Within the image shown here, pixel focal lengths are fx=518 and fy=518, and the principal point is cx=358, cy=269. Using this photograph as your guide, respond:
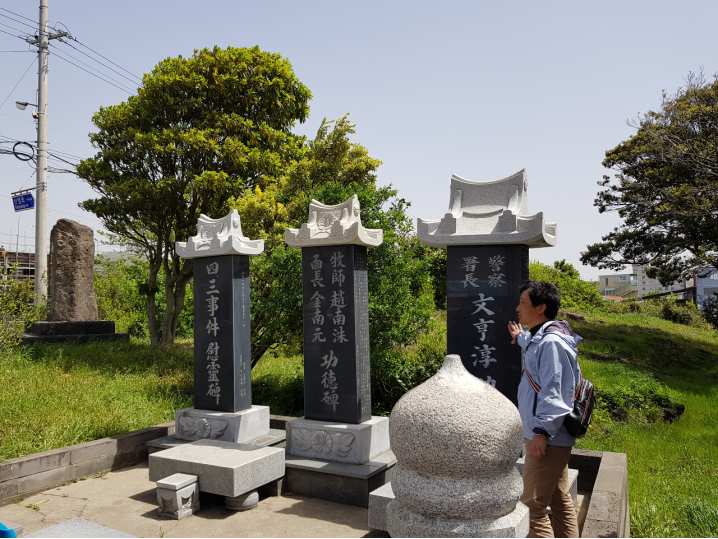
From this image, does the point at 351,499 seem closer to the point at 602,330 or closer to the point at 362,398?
the point at 362,398

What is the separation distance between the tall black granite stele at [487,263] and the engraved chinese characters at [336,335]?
1.13m

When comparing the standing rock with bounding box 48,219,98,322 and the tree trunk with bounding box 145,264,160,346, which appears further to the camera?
the tree trunk with bounding box 145,264,160,346

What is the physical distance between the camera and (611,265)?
54.4 feet

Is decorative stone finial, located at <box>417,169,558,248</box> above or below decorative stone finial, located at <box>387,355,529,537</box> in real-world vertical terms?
above

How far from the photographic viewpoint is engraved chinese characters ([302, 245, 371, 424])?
214 inches

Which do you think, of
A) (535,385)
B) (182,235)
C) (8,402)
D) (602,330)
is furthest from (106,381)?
(602,330)

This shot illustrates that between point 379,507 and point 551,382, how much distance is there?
5.76 ft

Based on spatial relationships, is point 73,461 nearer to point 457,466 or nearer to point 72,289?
point 457,466

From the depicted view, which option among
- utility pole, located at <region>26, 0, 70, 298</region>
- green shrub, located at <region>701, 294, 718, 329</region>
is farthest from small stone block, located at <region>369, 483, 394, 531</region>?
green shrub, located at <region>701, 294, 718, 329</region>

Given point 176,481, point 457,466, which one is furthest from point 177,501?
point 457,466

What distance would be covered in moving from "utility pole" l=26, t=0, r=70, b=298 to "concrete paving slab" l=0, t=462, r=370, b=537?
9.32 meters

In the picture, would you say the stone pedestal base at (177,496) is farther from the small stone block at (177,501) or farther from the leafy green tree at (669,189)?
the leafy green tree at (669,189)

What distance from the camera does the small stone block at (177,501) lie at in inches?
179

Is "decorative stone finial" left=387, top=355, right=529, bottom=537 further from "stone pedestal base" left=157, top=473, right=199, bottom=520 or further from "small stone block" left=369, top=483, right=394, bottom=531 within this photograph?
"stone pedestal base" left=157, top=473, right=199, bottom=520
